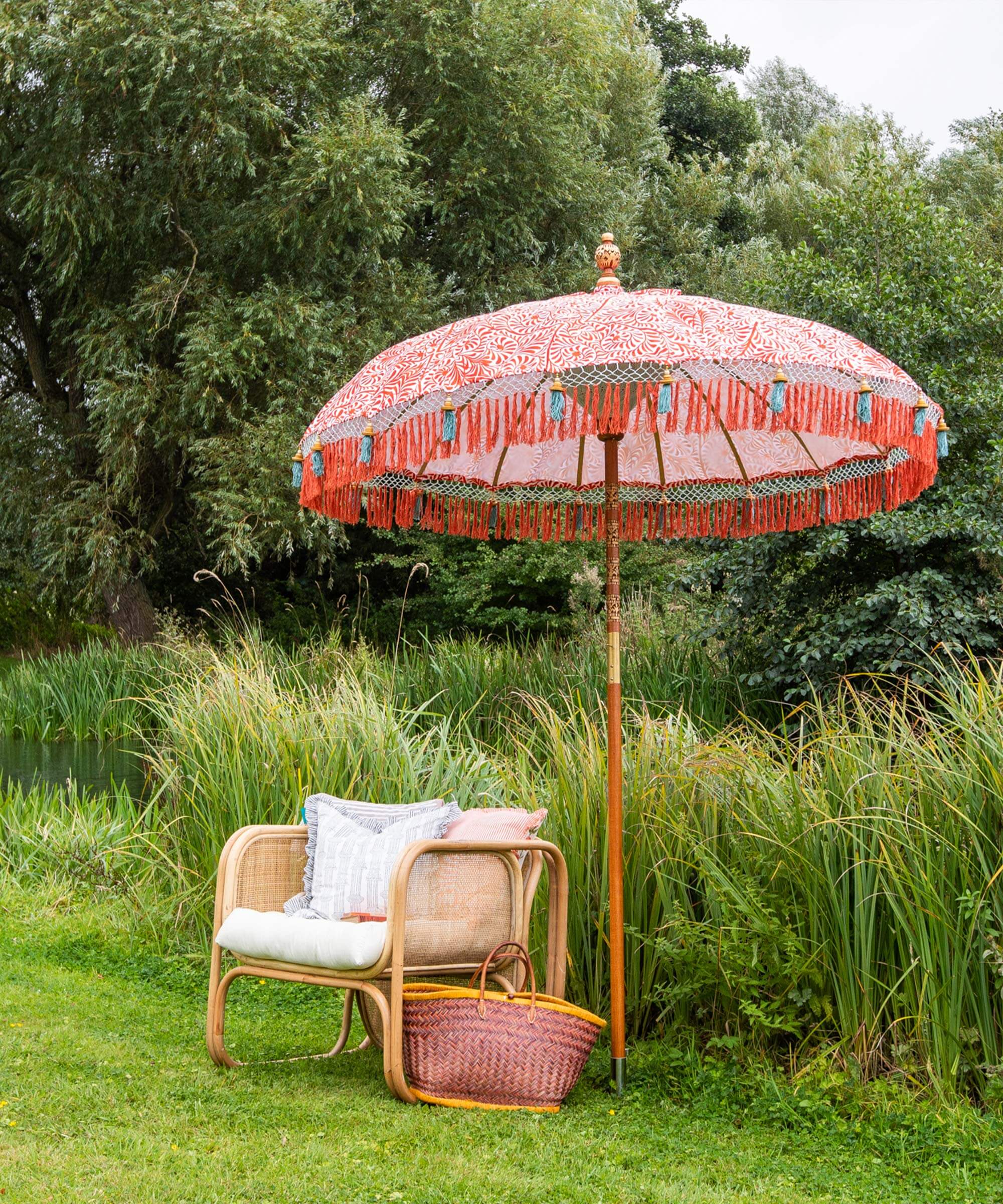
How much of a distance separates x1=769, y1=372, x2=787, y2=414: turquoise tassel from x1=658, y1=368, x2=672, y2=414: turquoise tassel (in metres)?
0.24

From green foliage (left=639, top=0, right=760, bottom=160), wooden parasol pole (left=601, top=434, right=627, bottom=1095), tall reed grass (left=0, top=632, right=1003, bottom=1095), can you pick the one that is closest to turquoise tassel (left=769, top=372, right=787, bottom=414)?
wooden parasol pole (left=601, top=434, right=627, bottom=1095)

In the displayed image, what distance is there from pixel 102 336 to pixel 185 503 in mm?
2976

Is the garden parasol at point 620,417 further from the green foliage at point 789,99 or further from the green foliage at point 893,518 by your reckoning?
the green foliage at point 789,99

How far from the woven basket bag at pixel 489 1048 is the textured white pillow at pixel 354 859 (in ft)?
1.47

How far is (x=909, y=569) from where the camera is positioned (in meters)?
7.19

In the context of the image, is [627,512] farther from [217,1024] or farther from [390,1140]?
[390,1140]

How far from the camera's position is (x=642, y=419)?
3906 mm

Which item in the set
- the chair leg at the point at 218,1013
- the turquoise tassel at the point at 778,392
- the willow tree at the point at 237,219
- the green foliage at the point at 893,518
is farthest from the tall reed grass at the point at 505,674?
the turquoise tassel at the point at 778,392

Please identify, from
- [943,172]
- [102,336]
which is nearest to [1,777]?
[102,336]

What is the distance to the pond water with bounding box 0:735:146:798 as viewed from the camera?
32.0ft

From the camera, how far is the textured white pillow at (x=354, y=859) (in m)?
3.50

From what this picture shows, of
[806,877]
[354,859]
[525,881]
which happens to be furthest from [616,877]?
[354,859]

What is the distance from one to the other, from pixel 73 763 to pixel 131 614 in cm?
418

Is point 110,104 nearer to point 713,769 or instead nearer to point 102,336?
point 102,336
